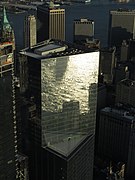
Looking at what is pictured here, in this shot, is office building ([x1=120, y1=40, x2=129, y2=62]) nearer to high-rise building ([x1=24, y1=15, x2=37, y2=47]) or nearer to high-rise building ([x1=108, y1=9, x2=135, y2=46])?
high-rise building ([x1=108, y1=9, x2=135, y2=46])

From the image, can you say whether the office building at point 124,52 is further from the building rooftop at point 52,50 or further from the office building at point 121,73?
the building rooftop at point 52,50

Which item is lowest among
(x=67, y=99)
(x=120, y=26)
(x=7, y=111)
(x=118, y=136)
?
(x=118, y=136)

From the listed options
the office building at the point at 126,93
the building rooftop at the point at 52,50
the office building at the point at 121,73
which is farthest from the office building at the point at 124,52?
the building rooftop at the point at 52,50

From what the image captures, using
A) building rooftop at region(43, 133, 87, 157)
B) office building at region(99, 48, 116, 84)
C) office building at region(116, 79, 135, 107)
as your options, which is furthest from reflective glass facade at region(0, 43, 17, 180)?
office building at region(99, 48, 116, 84)

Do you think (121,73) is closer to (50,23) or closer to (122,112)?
(50,23)

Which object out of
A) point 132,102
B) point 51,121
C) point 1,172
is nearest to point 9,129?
point 1,172

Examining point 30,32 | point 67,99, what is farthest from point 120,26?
point 67,99

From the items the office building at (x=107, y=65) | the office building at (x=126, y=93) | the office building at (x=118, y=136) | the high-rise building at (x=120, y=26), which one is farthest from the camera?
the high-rise building at (x=120, y=26)
